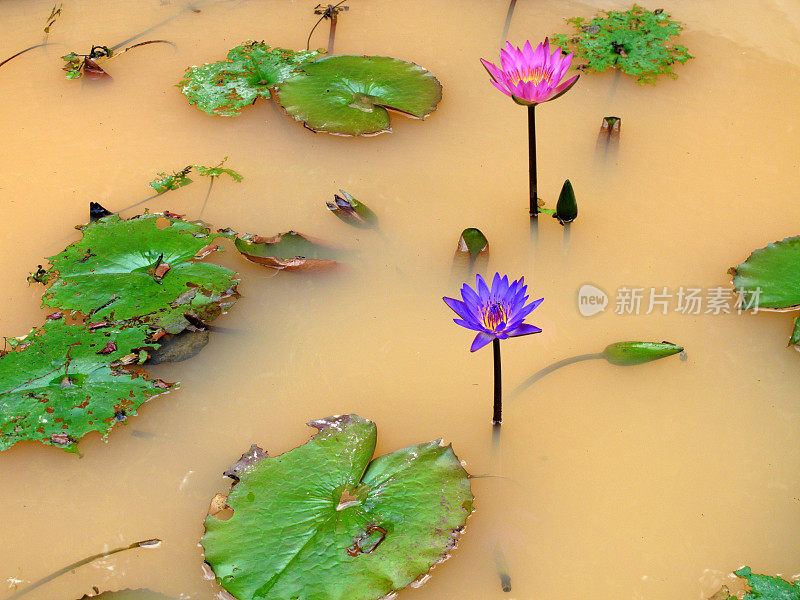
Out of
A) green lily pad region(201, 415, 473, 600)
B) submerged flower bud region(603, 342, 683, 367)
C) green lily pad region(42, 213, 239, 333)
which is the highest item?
green lily pad region(42, 213, 239, 333)

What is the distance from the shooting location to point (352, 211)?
2506mm

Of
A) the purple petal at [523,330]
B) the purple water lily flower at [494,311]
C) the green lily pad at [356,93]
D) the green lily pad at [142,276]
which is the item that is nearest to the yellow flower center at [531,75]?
the green lily pad at [356,93]

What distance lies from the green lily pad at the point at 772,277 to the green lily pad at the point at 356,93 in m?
1.40

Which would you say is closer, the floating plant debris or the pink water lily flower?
the pink water lily flower

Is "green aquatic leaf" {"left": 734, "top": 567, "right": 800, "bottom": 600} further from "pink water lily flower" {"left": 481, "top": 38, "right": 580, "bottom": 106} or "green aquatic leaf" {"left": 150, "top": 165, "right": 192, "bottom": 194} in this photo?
"green aquatic leaf" {"left": 150, "top": 165, "right": 192, "bottom": 194}

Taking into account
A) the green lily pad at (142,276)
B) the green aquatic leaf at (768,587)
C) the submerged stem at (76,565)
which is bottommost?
the submerged stem at (76,565)

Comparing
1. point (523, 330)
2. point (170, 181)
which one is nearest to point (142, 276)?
point (170, 181)

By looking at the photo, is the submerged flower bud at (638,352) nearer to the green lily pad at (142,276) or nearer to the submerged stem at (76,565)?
the green lily pad at (142,276)

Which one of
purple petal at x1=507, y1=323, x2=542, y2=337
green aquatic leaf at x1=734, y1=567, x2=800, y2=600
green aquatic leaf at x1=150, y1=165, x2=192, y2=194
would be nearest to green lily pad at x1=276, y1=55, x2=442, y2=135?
green aquatic leaf at x1=150, y1=165, x2=192, y2=194

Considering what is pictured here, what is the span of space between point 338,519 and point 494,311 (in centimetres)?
67

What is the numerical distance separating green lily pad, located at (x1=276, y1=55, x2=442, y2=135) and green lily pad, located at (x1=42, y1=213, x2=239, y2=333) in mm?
759

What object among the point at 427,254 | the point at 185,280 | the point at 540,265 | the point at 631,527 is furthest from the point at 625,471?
the point at 185,280

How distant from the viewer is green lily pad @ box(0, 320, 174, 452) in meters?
1.92

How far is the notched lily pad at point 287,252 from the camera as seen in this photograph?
2.35 meters
